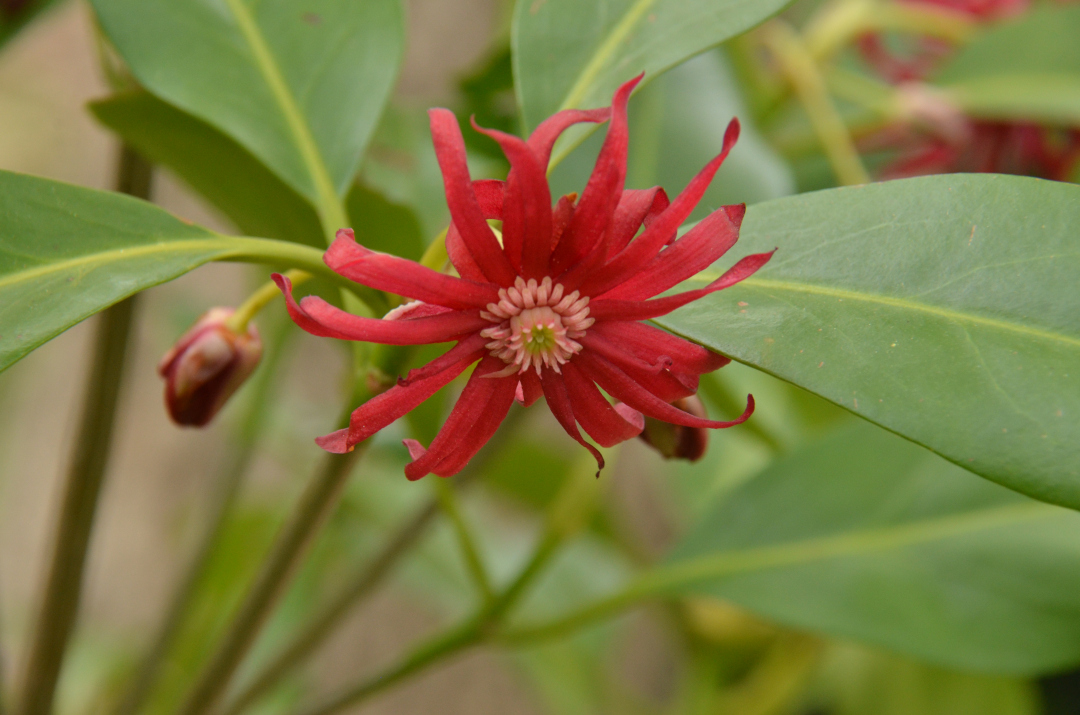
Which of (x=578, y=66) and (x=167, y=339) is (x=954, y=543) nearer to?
(x=578, y=66)

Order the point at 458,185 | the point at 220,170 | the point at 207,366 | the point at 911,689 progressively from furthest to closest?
the point at 911,689, the point at 220,170, the point at 207,366, the point at 458,185

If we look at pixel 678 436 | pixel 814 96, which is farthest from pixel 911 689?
pixel 678 436

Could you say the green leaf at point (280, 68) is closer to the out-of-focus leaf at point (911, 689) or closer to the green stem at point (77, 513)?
the green stem at point (77, 513)

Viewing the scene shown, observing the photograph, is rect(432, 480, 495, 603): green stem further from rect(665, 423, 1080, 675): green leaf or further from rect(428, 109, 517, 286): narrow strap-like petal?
rect(428, 109, 517, 286): narrow strap-like petal

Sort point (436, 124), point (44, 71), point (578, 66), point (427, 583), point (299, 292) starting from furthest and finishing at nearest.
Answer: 1. point (44, 71)
2. point (427, 583)
3. point (299, 292)
4. point (578, 66)
5. point (436, 124)

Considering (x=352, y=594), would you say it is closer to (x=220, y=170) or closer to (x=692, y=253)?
(x=220, y=170)

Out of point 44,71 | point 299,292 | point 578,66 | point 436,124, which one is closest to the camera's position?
point 436,124

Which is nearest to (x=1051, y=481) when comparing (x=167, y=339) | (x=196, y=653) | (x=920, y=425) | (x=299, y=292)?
(x=920, y=425)
